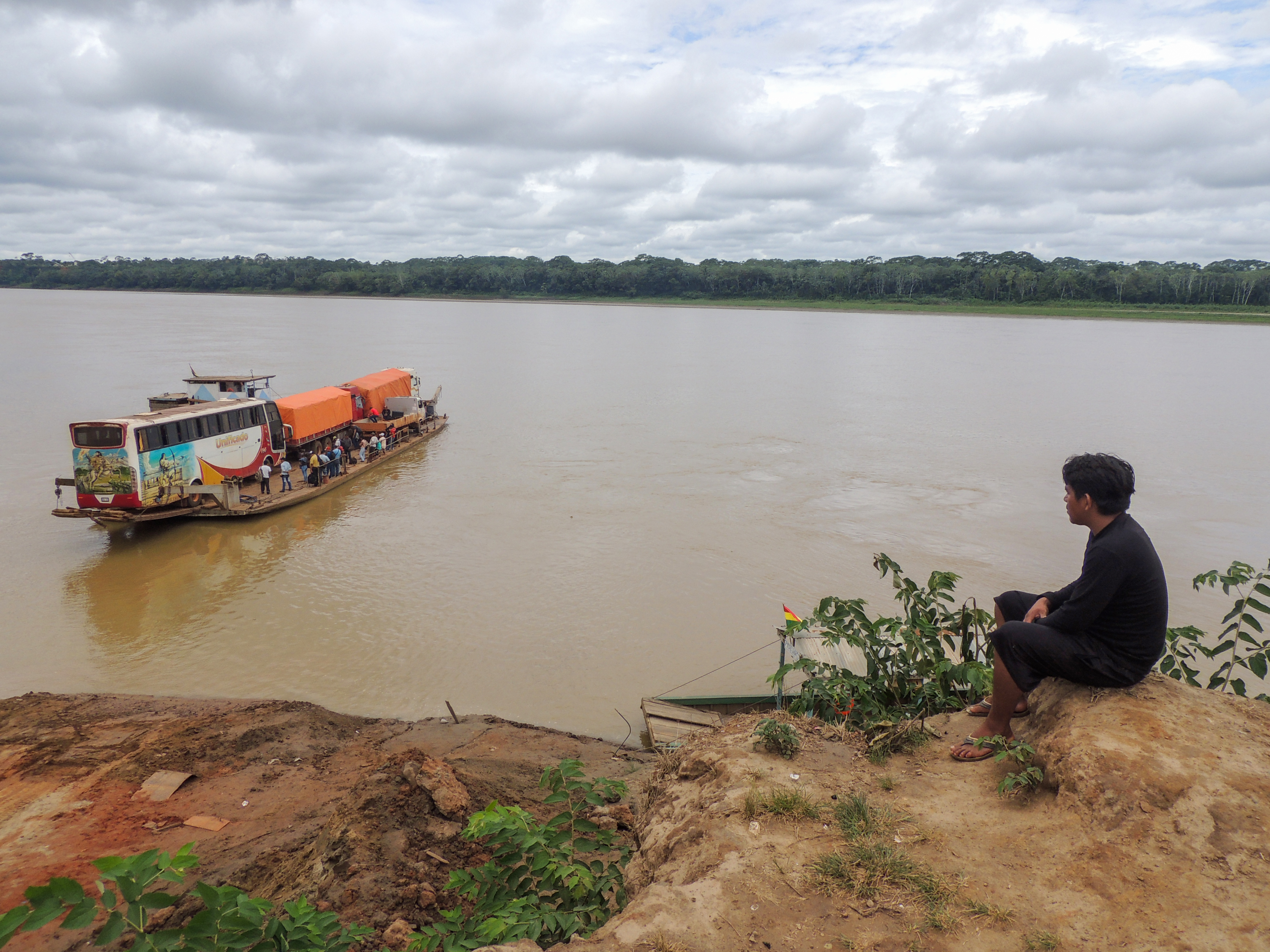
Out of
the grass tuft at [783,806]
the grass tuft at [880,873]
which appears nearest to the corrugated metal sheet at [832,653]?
the grass tuft at [783,806]

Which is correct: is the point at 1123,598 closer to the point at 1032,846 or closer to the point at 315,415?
the point at 1032,846

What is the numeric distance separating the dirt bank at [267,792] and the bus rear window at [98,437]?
8.33 metres

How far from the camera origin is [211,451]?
68.9 ft

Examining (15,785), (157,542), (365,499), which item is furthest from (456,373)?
(15,785)

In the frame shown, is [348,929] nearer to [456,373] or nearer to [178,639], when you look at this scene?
[178,639]

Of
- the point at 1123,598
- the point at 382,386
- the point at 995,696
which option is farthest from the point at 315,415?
the point at 1123,598

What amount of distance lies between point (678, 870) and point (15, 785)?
28.9ft

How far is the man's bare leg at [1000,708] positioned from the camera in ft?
17.1

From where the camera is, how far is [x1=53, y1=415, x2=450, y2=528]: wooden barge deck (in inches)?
741

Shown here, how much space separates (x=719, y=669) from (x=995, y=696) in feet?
27.5

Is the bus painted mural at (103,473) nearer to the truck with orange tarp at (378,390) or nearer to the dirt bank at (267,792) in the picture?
the dirt bank at (267,792)

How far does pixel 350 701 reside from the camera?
40.0ft

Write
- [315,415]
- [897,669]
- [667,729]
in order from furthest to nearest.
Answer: [315,415] < [667,729] < [897,669]

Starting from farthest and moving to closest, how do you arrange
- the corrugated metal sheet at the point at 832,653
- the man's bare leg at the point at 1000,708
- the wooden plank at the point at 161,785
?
the corrugated metal sheet at the point at 832,653 < the wooden plank at the point at 161,785 < the man's bare leg at the point at 1000,708
